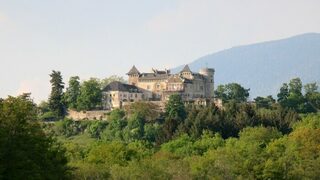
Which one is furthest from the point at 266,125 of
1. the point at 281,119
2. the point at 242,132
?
the point at 242,132

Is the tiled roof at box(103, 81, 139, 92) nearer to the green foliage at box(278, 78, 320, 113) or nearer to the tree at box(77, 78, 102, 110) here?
the tree at box(77, 78, 102, 110)

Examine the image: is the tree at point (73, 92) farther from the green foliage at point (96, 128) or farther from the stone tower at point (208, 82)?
the stone tower at point (208, 82)

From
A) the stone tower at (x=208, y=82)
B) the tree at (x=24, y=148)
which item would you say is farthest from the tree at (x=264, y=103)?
the tree at (x=24, y=148)

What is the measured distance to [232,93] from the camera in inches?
4801

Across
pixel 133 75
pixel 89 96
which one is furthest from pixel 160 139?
pixel 133 75

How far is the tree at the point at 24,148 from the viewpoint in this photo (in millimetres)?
34844

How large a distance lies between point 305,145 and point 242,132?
52.3 ft

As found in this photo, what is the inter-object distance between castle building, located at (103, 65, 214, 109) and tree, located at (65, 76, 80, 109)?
17.2 ft

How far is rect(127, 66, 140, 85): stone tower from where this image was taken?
5027 inches

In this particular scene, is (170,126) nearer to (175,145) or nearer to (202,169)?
(175,145)

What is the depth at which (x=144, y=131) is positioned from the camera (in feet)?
321

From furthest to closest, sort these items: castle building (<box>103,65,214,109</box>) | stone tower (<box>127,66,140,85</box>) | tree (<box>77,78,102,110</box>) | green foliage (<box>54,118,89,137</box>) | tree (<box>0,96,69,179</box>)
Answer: stone tower (<box>127,66,140,85</box>) < castle building (<box>103,65,214,109</box>) < tree (<box>77,78,102,110</box>) < green foliage (<box>54,118,89,137</box>) < tree (<box>0,96,69,179</box>)

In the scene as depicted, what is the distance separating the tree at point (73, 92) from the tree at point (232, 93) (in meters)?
23.4

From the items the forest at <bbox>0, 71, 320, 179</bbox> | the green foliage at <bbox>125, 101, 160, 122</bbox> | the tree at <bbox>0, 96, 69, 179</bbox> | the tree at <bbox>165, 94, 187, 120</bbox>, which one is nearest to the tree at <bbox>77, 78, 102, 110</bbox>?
the forest at <bbox>0, 71, 320, 179</bbox>
